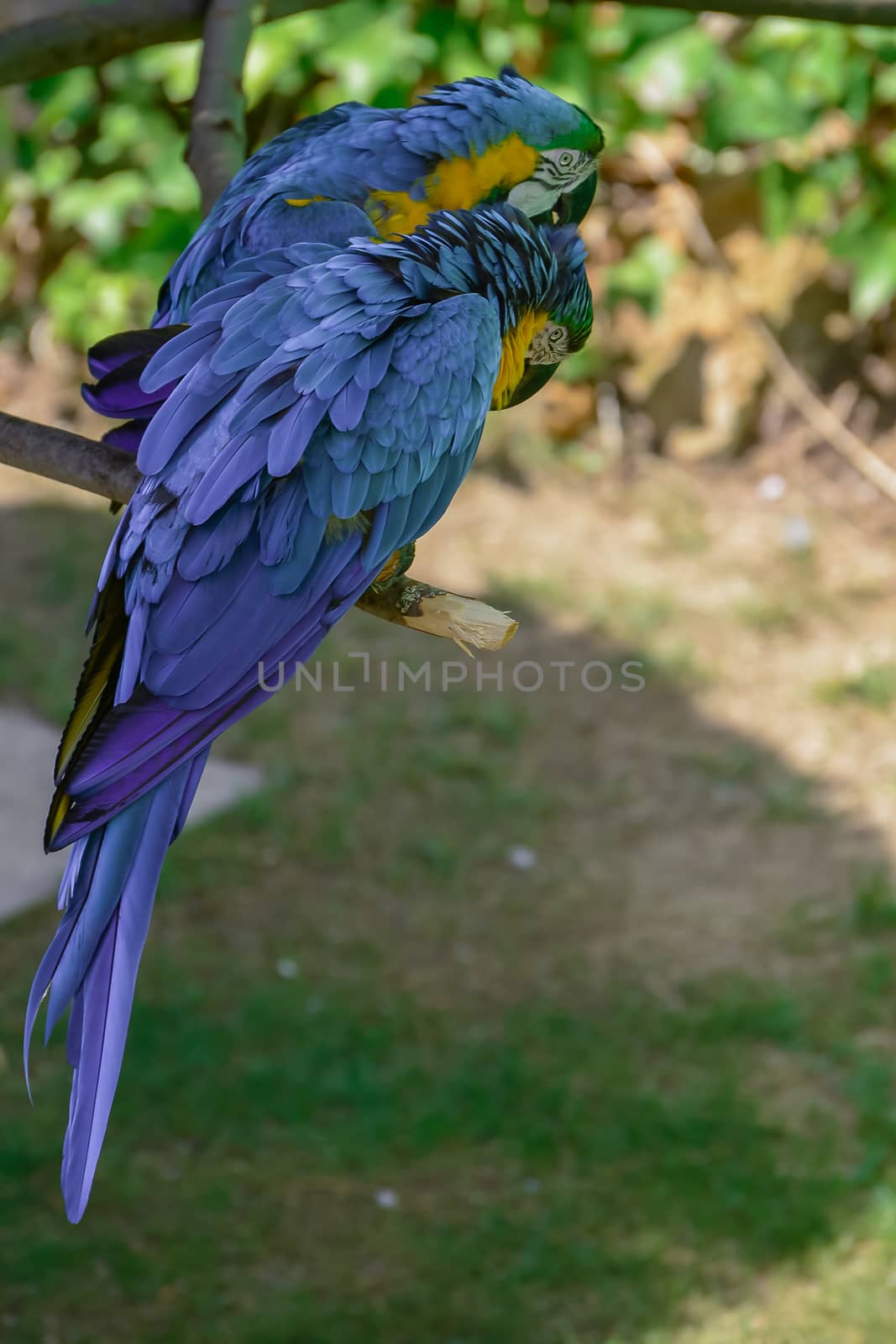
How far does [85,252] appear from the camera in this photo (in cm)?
452

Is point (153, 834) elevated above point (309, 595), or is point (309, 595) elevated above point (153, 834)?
point (309, 595)

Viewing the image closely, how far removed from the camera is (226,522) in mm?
1237

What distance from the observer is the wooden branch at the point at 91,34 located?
155 cm

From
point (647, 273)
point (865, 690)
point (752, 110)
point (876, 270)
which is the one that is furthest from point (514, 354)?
point (647, 273)

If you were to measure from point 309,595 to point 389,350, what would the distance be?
222 mm

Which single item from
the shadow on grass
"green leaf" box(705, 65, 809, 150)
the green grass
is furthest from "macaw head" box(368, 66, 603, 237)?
the green grass

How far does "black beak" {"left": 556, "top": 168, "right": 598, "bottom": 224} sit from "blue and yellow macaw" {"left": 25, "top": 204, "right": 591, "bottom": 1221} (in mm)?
368

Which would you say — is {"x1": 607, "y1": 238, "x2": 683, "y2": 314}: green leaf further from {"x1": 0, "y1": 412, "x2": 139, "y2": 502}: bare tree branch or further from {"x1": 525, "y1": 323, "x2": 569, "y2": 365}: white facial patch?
{"x1": 0, "y1": 412, "x2": 139, "y2": 502}: bare tree branch

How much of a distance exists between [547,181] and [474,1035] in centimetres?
163

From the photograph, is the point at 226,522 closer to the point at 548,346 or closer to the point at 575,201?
the point at 548,346

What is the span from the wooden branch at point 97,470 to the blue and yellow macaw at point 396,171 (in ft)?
1.07

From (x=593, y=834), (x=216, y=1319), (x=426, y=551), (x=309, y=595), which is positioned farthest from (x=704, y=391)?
(x=309, y=595)

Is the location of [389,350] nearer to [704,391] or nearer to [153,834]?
[153,834]

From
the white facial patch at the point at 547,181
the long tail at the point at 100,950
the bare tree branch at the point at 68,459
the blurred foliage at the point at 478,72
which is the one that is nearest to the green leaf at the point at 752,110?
the blurred foliage at the point at 478,72
